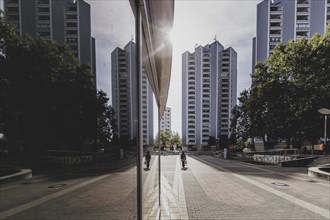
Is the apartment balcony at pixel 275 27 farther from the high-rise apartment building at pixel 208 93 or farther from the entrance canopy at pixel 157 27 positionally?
the entrance canopy at pixel 157 27

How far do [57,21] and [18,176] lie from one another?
0.52m

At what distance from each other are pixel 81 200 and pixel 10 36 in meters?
0.65

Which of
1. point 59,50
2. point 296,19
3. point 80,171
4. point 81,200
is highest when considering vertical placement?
point 296,19

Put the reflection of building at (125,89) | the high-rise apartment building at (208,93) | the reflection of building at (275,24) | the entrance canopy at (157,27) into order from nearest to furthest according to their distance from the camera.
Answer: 1. the reflection of building at (125,89)
2. the entrance canopy at (157,27)
3. the reflection of building at (275,24)
4. the high-rise apartment building at (208,93)

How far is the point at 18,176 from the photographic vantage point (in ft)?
1.90

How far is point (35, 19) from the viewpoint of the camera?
1.69 ft

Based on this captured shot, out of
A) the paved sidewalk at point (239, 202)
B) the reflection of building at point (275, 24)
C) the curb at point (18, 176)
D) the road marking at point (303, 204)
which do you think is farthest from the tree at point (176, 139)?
the curb at point (18, 176)

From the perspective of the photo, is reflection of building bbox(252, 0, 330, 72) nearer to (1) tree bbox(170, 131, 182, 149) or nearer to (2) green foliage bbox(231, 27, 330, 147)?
(2) green foliage bbox(231, 27, 330, 147)

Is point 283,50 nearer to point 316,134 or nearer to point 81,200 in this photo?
point 316,134

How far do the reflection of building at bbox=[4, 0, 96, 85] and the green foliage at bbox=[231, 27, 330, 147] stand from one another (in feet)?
63.6

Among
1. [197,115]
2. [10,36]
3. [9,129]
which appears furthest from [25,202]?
[197,115]

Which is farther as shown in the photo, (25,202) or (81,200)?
(81,200)

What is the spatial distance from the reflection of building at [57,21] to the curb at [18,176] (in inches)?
16.7

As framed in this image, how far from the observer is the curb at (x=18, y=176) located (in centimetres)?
55
